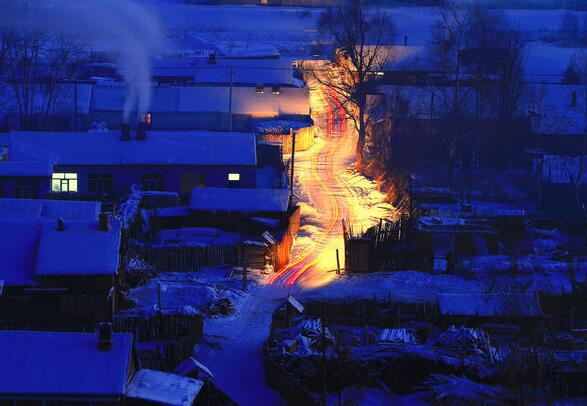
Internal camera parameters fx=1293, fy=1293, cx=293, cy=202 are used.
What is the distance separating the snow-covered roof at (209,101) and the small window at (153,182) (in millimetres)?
10043

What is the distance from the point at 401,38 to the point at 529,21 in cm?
1197

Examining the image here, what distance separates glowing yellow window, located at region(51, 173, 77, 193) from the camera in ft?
114

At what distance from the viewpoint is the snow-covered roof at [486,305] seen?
909 inches

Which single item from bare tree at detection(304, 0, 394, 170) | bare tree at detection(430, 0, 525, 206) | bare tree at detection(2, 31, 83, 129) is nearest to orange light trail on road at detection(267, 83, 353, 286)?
bare tree at detection(304, 0, 394, 170)

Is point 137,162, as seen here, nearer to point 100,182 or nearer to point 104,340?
point 100,182

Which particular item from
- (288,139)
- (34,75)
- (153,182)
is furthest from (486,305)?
(34,75)

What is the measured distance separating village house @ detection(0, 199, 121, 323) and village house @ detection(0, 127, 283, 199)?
1046cm

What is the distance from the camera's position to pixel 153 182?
35.3 meters

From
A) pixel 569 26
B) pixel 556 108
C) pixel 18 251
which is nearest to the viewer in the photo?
pixel 18 251

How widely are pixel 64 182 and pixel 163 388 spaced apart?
16850 mm

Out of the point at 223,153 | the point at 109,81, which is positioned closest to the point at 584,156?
the point at 223,153

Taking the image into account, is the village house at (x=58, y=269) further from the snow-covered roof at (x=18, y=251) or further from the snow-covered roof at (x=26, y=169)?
the snow-covered roof at (x=26, y=169)

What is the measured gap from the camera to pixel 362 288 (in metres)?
26.4

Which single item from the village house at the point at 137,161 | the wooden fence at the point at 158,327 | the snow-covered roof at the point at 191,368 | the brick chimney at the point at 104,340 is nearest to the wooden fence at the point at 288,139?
the village house at the point at 137,161
